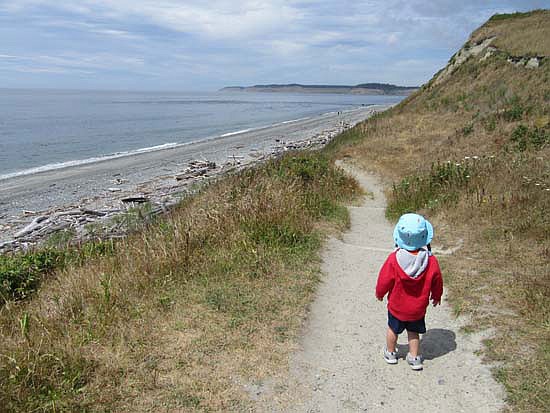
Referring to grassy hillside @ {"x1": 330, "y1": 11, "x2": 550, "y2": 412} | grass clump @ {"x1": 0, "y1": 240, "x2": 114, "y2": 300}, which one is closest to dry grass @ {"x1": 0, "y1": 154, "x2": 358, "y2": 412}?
grass clump @ {"x1": 0, "y1": 240, "x2": 114, "y2": 300}

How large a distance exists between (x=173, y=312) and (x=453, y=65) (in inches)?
1362

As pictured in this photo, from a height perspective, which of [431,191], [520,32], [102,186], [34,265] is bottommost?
[102,186]

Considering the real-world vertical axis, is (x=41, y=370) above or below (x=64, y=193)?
above

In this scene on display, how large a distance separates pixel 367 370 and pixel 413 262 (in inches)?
43.7

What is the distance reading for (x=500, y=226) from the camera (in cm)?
846

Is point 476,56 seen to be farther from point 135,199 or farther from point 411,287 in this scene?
point 411,287

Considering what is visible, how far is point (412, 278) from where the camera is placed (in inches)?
178

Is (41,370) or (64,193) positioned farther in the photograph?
(64,193)

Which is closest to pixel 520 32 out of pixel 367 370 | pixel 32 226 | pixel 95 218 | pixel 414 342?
pixel 95 218

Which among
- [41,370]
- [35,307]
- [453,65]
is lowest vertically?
[35,307]

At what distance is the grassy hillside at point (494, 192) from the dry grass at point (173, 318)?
2.14 meters

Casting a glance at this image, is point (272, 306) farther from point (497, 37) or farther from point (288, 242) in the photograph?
point (497, 37)

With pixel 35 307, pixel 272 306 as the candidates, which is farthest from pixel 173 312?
pixel 35 307

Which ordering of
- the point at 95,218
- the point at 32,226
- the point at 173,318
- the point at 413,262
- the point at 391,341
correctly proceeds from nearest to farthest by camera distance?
the point at 413,262 → the point at 391,341 → the point at 173,318 → the point at 32,226 → the point at 95,218
